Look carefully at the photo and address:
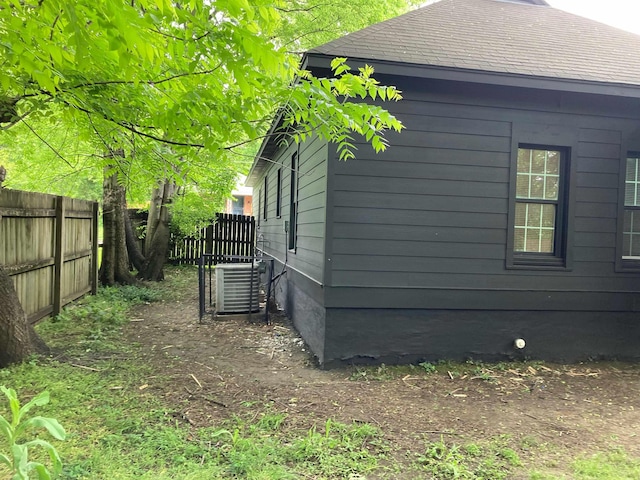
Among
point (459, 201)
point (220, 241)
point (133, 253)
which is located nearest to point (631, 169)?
point (459, 201)

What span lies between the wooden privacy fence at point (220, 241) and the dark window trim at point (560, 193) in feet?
38.2

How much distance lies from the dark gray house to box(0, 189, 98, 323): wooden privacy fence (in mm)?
3692

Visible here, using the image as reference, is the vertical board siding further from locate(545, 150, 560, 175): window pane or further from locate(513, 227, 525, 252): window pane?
locate(545, 150, 560, 175): window pane

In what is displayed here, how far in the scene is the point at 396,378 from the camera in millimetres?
4855

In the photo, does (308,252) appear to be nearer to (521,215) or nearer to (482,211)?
(482,211)

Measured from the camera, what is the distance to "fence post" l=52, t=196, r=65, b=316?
6.74m

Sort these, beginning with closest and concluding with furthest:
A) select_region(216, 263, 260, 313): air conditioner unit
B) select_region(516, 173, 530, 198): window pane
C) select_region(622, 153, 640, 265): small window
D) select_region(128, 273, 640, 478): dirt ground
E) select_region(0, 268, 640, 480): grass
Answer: select_region(0, 268, 640, 480): grass → select_region(128, 273, 640, 478): dirt ground → select_region(516, 173, 530, 198): window pane → select_region(622, 153, 640, 265): small window → select_region(216, 263, 260, 313): air conditioner unit

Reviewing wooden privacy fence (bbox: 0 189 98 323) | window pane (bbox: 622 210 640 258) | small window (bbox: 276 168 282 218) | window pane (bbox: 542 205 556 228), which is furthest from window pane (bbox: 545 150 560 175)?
wooden privacy fence (bbox: 0 189 98 323)

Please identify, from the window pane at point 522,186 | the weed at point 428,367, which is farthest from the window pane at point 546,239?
the weed at point 428,367

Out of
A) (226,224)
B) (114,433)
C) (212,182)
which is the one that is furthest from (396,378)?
(226,224)

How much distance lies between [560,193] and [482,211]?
1.13m

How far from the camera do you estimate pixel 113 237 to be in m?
10.1

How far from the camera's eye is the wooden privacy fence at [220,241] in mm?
15859

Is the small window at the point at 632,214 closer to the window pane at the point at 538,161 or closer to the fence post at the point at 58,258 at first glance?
the window pane at the point at 538,161
